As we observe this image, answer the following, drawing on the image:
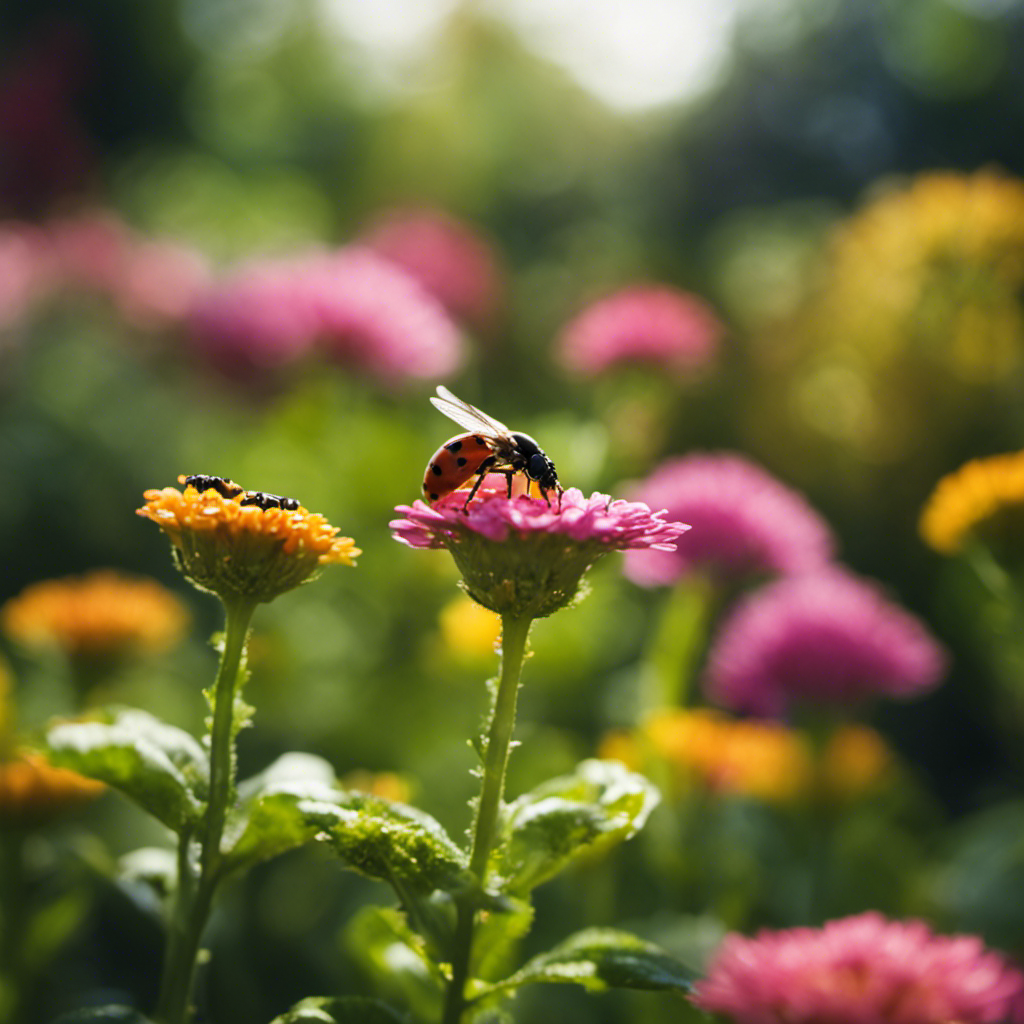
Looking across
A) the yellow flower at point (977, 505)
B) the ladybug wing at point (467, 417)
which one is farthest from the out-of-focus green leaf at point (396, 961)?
the yellow flower at point (977, 505)

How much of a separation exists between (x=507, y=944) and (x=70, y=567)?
200 centimetres

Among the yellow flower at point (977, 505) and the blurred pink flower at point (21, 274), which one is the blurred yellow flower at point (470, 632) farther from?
the blurred pink flower at point (21, 274)

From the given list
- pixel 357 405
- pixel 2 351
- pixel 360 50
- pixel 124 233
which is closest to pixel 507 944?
pixel 357 405

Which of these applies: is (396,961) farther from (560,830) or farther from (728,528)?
(728,528)

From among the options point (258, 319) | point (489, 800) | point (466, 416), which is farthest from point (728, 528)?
point (258, 319)

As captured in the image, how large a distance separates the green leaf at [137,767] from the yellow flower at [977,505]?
2.48 ft

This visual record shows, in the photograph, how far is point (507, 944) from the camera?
62cm

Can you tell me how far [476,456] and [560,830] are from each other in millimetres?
328

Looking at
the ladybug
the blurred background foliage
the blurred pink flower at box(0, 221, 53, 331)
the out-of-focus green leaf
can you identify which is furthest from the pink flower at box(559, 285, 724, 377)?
the blurred pink flower at box(0, 221, 53, 331)

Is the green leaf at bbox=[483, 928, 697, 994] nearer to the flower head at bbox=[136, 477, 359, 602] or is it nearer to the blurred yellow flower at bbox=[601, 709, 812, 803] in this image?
the flower head at bbox=[136, 477, 359, 602]

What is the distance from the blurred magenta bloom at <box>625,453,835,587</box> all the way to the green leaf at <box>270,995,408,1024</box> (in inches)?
29.3

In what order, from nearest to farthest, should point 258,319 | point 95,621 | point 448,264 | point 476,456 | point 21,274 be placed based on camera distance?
point 476,456 < point 95,621 < point 258,319 < point 448,264 < point 21,274

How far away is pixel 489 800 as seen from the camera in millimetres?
572

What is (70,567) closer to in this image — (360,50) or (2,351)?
(2,351)
